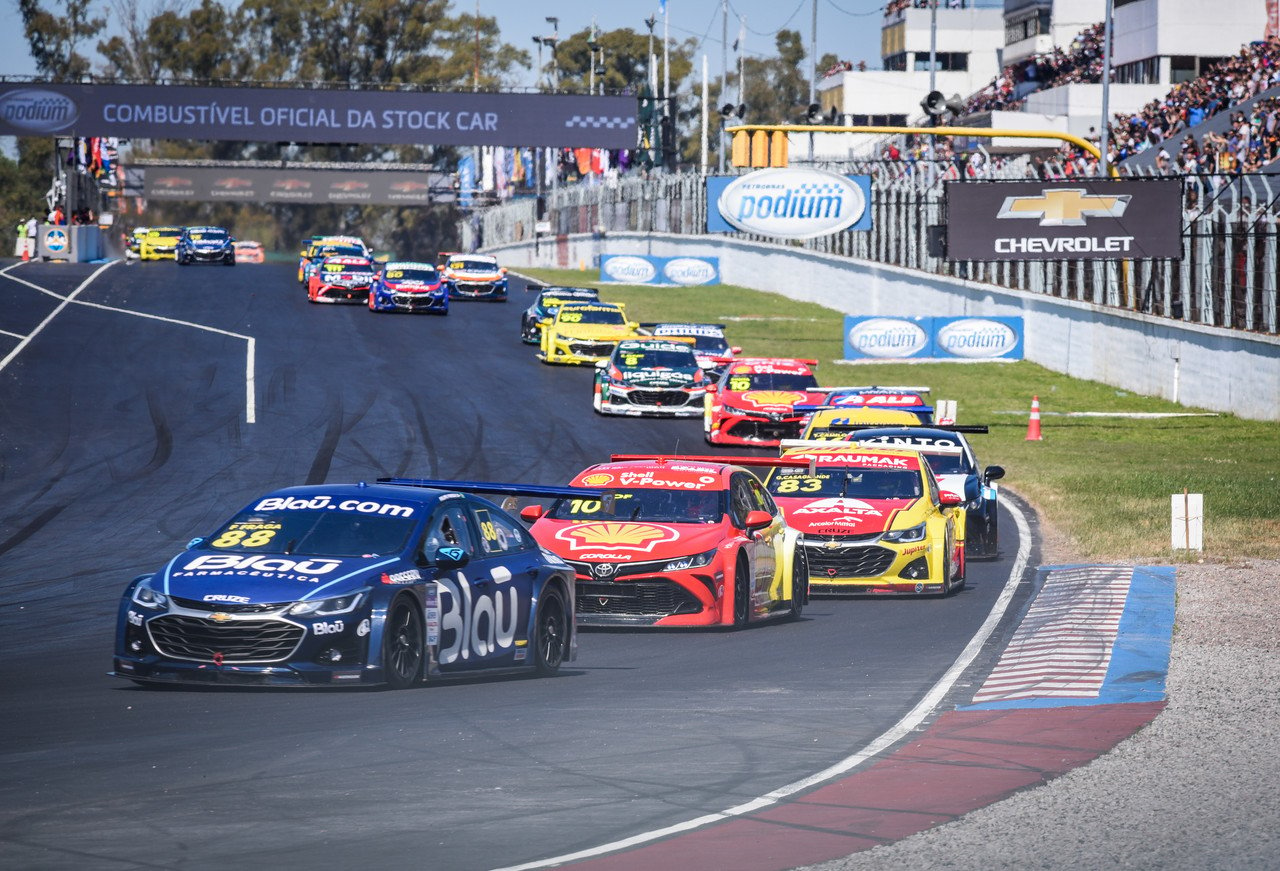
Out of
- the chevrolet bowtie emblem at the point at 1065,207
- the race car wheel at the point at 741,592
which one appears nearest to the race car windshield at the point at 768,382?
the chevrolet bowtie emblem at the point at 1065,207

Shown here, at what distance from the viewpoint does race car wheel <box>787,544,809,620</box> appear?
1733 cm

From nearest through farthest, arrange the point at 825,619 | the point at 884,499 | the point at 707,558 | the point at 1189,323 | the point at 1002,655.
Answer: the point at 1002,655 < the point at 707,558 < the point at 825,619 < the point at 884,499 < the point at 1189,323

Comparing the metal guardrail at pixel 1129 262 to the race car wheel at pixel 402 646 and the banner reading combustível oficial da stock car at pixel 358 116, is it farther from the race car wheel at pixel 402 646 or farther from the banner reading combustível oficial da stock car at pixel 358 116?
the race car wheel at pixel 402 646

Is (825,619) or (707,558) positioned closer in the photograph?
(707,558)

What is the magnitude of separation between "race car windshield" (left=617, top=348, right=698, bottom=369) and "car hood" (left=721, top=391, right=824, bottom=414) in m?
3.27

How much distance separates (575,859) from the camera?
7.77 metres

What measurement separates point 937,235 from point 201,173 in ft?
240

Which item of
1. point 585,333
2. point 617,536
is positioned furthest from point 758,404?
point 617,536

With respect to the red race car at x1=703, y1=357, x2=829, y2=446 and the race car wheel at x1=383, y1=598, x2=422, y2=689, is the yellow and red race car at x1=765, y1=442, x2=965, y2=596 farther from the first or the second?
the red race car at x1=703, y1=357, x2=829, y2=446

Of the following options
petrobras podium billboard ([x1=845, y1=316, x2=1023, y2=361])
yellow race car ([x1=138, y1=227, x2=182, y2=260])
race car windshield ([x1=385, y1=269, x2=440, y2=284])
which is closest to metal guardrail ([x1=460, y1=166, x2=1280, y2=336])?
petrobras podium billboard ([x1=845, y1=316, x2=1023, y2=361])

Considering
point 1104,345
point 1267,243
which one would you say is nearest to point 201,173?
point 1104,345

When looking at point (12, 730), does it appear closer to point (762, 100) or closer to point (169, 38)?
point (169, 38)

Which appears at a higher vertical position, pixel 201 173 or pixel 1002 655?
pixel 201 173

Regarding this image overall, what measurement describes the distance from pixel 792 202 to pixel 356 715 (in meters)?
31.2
